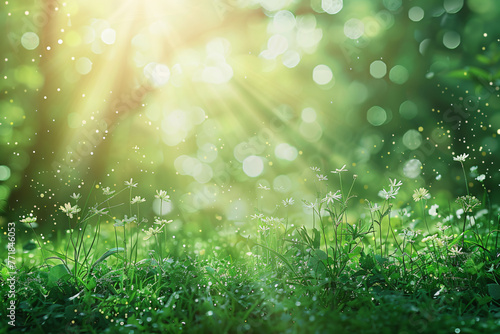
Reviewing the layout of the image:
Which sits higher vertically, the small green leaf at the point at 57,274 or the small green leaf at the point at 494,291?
the small green leaf at the point at 494,291

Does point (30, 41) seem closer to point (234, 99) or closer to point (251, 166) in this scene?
point (234, 99)

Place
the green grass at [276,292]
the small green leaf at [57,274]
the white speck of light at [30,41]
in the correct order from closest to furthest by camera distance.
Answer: the green grass at [276,292]
the small green leaf at [57,274]
the white speck of light at [30,41]

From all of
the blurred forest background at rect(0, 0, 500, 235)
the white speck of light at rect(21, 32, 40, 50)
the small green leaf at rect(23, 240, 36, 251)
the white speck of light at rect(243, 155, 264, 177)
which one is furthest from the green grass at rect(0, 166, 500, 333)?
the white speck of light at rect(21, 32, 40, 50)

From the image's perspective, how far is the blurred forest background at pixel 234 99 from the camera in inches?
150

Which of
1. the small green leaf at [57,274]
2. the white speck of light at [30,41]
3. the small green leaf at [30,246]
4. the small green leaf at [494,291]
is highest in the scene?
the white speck of light at [30,41]

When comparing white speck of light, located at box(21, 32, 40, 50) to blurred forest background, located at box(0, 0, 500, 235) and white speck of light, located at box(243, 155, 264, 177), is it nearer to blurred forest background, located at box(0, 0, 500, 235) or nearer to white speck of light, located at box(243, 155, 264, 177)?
blurred forest background, located at box(0, 0, 500, 235)

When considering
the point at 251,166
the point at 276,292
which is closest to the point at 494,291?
the point at 276,292

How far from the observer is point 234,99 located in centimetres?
415

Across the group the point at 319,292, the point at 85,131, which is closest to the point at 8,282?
the point at 319,292

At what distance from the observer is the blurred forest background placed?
12.5 feet

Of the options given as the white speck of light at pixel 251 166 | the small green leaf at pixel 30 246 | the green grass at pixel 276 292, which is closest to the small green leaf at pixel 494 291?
the green grass at pixel 276 292

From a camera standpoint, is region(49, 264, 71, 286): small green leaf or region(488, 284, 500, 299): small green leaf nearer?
region(488, 284, 500, 299): small green leaf

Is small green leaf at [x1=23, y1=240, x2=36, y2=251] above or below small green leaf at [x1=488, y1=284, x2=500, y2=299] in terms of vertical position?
below

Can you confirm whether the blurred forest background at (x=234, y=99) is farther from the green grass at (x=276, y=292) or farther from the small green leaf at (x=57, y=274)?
the small green leaf at (x=57, y=274)
